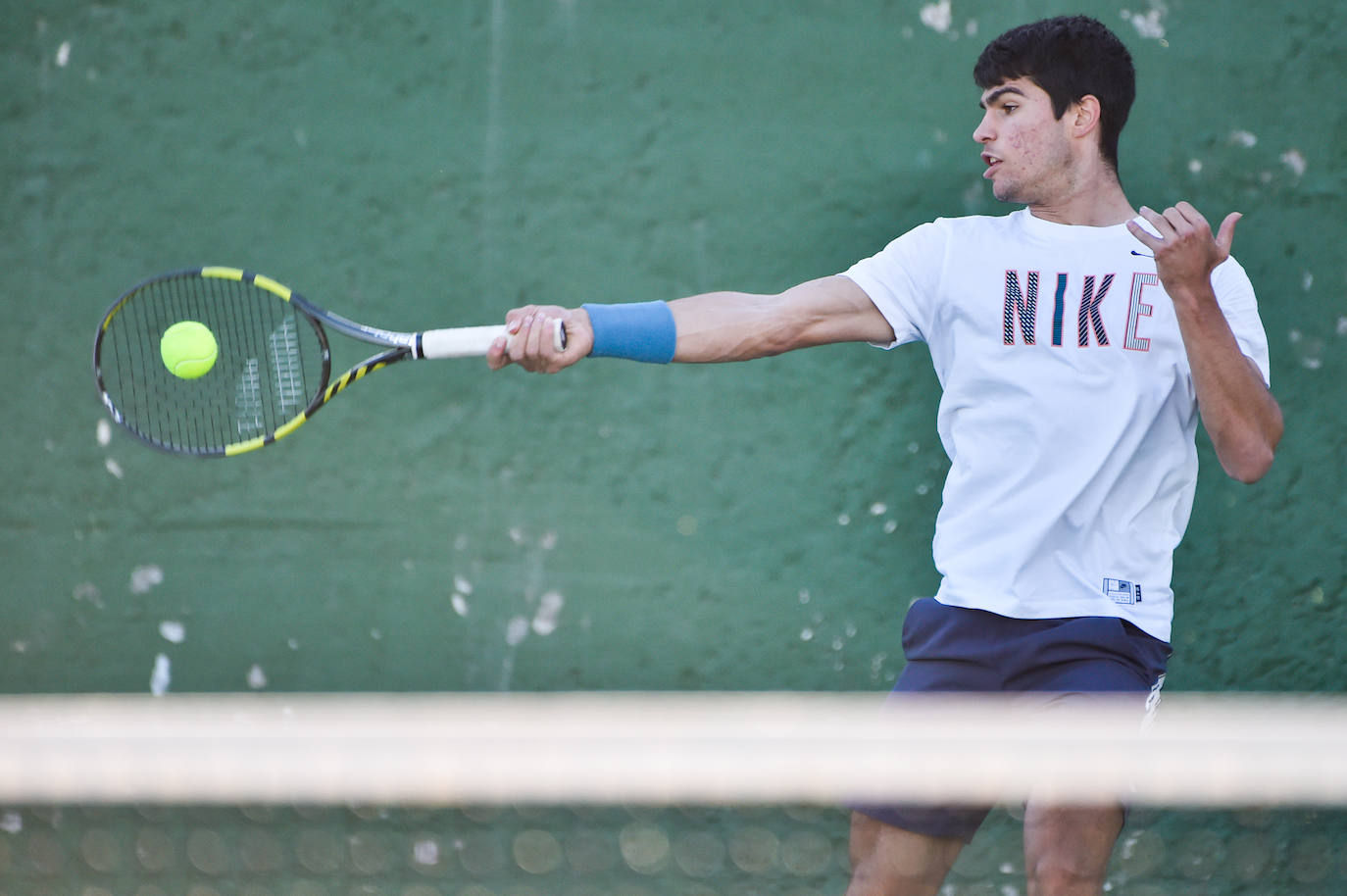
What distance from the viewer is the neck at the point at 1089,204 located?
2254 millimetres

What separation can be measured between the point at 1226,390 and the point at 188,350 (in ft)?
5.47

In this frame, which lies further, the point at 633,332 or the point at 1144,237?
the point at 633,332

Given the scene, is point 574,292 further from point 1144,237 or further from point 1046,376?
point 1144,237

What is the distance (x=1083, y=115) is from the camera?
229cm

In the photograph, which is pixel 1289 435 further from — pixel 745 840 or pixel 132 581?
pixel 132 581

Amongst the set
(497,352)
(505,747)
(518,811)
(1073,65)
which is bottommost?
(518,811)

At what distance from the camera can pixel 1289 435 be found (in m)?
2.81

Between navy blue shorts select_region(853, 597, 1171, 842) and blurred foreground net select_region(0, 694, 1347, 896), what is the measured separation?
54 centimetres

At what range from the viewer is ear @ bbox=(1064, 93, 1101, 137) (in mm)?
2279

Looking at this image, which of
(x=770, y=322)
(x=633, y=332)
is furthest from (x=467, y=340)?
(x=770, y=322)

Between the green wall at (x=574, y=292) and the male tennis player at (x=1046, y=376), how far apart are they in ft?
1.71

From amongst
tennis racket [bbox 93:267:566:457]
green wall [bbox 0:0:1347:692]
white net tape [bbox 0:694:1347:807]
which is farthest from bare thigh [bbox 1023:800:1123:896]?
tennis racket [bbox 93:267:566:457]

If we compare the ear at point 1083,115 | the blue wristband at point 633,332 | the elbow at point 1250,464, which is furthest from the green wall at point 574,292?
the elbow at point 1250,464

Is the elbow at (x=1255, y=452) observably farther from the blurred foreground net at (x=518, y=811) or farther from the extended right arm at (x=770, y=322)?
the blurred foreground net at (x=518, y=811)
